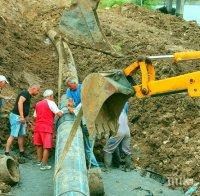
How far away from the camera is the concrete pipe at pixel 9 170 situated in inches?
370

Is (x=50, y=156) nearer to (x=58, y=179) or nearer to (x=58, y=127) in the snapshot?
(x=58, y=127)

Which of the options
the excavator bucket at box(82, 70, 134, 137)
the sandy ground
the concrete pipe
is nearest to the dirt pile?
the sandy ground

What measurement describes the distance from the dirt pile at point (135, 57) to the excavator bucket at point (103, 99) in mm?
3870

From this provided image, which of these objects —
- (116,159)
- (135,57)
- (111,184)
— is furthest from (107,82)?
(135,57)

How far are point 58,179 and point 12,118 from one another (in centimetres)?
279

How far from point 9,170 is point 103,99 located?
3860 mm

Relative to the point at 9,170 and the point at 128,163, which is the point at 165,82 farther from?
the point at 128,163

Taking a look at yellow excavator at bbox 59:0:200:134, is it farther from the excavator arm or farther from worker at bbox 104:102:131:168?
worker at bbox 104:102:131:168

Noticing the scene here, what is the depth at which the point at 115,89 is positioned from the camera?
252 inches

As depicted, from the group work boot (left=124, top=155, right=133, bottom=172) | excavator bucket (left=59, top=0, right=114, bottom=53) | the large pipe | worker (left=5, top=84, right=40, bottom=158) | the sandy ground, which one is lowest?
the sandy ground

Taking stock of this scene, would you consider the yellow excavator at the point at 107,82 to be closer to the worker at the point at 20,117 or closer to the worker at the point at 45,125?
the worker at the point at 45,125

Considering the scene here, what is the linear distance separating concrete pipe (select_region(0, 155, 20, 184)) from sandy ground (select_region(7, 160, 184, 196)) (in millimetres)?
146

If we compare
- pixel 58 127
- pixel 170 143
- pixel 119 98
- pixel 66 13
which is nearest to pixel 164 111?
pixel 170 143

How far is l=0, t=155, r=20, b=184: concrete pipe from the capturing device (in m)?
9.40
